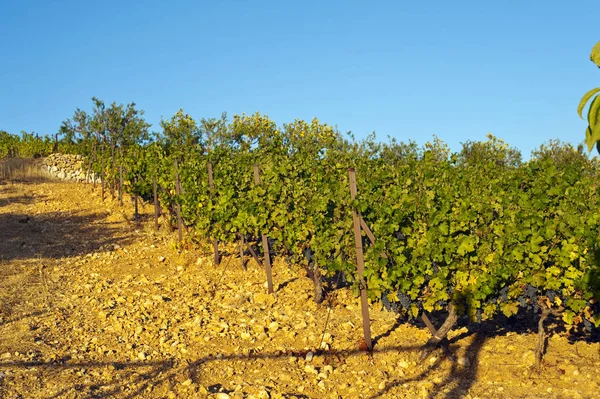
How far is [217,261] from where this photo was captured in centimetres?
1103

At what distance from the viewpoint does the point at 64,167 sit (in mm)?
28016

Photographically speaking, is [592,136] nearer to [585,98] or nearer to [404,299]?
[585,98]

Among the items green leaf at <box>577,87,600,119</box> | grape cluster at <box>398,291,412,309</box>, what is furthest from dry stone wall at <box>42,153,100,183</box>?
green leaf at <box>577,87,600,119</box>

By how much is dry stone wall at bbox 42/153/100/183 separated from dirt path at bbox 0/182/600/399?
56.4 ft

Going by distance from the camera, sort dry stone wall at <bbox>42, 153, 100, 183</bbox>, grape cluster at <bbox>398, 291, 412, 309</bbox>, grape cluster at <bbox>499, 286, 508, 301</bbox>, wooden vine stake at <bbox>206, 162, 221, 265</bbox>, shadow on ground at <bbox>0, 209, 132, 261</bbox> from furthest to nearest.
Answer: dry stone wall at <bbox>42, 153, 100, 183</bbox> → shadow on ground at <bbox>0, 209, 132, 261</bbox> → wooden vine stake at <bbox>206, 162, 221, 265</bbox> → grape cluster at <bbox>398, 291, 412, 309</bbox> → grape cluster at <bbox>499, 286, 508, 301</bbox>

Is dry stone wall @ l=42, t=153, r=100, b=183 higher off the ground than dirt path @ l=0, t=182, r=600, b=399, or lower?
higher

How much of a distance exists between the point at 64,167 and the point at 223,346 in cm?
2400

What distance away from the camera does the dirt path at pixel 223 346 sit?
551 centimetres

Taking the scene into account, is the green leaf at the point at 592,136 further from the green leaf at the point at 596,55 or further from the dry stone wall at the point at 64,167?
the dry stone wall at the point at 64,167

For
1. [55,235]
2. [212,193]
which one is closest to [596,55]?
[212,193]

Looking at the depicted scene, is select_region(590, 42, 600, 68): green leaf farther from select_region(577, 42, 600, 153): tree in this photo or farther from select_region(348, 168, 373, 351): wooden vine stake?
select_region(348, 168, 373, 351): wooden vine stake

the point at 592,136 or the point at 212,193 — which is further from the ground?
the point at 212,193

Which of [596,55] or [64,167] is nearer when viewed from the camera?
[596,55]

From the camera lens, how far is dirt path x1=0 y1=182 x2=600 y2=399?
18.1 feet
